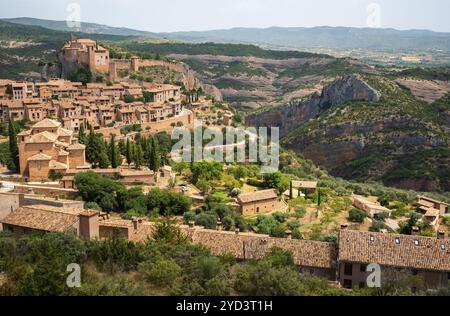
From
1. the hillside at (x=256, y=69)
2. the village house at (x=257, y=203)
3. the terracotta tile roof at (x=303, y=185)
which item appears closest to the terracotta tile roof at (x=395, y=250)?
the village house at (x=257, y=203)

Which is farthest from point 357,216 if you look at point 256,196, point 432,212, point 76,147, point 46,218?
point 76,147

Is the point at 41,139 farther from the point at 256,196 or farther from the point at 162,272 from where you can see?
the point at 162,272

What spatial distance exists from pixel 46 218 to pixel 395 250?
608 inches

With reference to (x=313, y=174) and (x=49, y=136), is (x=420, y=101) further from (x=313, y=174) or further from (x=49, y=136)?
(x=49, y=136)

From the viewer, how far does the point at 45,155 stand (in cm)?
3381

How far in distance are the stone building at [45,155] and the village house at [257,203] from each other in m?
11.4

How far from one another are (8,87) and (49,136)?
59.9 feet

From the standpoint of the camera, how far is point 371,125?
7100cm

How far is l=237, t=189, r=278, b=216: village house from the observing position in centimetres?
3247

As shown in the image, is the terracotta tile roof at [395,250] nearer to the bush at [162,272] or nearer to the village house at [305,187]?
the bush at [162,272]

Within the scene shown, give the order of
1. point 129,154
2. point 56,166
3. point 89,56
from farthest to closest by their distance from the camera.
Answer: point 89,56 → point 129,154 → point 56,166

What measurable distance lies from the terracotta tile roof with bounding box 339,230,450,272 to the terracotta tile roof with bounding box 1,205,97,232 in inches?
438

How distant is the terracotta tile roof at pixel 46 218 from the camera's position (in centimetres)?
2311
